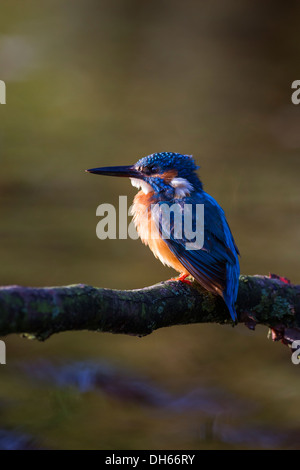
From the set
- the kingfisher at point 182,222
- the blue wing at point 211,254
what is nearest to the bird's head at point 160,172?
the kingfisher at point 182,222

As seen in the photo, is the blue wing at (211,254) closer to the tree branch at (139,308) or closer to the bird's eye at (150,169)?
the tree branch at (139,308)

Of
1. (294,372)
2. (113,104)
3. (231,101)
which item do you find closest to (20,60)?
(113,104)

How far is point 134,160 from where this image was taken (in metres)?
5.98

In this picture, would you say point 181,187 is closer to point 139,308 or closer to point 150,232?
point 150,232

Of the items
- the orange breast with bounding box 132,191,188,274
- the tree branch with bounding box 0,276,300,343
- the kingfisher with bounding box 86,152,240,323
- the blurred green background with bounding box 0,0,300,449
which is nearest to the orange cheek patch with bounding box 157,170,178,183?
the kingfisher with bounding box 86,152,240,323

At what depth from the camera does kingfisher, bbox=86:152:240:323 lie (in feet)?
8.30

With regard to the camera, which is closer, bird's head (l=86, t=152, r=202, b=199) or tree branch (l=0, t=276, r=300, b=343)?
tree branch (l=0, t=276, r=300, b=343)

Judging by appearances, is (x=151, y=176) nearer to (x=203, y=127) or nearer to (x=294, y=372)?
(x=294, y=372)

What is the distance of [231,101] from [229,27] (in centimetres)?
101

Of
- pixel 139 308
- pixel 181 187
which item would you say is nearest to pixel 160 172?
pixel 181 187

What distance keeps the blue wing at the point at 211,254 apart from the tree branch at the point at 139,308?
0.27 feet

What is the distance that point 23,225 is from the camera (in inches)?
221

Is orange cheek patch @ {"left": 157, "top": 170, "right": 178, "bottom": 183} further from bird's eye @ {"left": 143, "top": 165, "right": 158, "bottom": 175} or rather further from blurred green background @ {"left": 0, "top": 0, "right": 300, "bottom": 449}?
blurred green background @ {"left": 0, "top": 0, "right": 300, "bottom": 449}

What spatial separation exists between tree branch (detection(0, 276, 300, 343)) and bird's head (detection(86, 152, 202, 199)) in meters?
0.62
